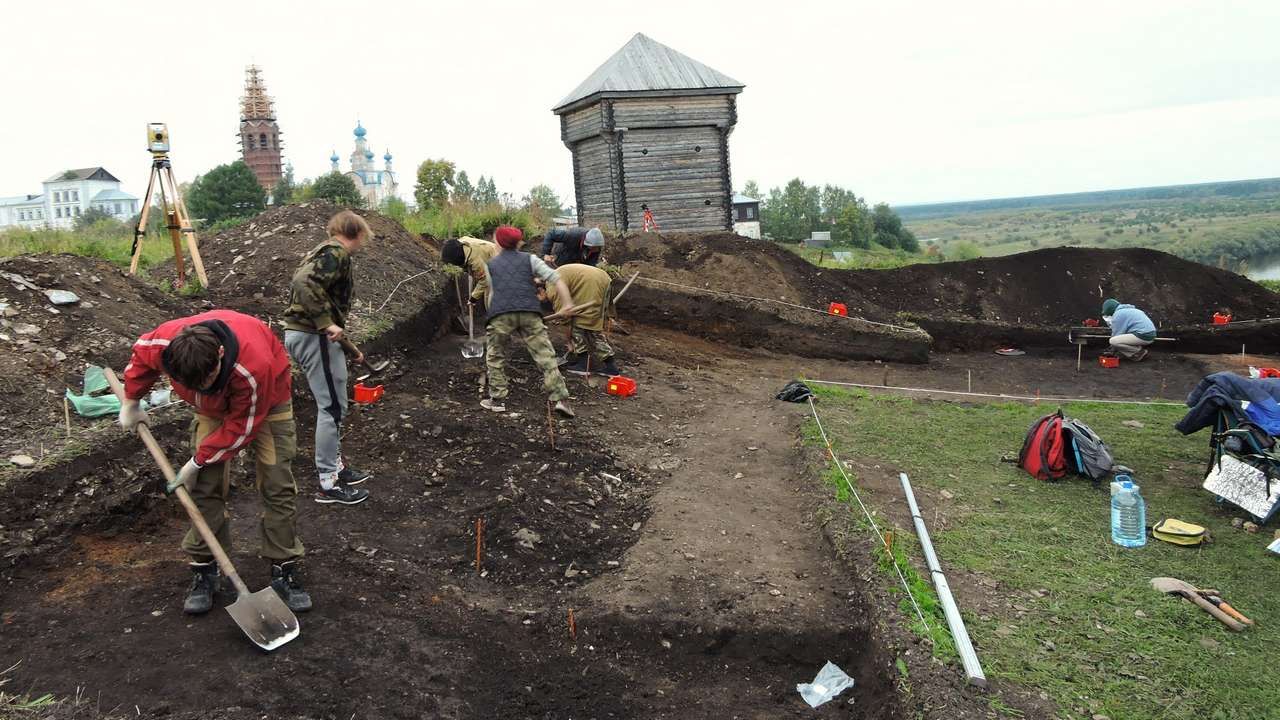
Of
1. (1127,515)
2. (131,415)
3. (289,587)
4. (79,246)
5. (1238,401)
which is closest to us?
(131,415)

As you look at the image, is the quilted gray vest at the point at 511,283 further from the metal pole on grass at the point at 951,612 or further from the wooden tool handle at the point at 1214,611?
the wooden tool handle at the point at 1214,611

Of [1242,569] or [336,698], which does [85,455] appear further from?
[1242,569]

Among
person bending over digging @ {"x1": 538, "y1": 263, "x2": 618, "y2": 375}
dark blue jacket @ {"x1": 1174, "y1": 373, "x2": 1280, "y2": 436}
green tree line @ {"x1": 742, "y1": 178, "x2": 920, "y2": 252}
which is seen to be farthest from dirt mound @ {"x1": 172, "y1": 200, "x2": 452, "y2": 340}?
green tree line @ {"x1": 742, "y1": 178, "x2": 920, "y2": 252}

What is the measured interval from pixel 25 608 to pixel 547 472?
337cm

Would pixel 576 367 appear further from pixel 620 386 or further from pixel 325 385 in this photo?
pixel 325 385

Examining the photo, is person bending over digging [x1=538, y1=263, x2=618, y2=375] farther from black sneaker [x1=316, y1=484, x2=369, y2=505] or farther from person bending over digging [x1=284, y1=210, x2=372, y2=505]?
black sneaker [x1=316, y1=484, x2=369, y2=505]

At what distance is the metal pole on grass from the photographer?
3.92m

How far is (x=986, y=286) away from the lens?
55.3 ft

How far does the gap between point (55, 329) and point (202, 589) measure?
3.57 m

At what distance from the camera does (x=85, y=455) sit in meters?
5.19

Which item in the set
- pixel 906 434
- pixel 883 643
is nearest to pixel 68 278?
pixel 883 643

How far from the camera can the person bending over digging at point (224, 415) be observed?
11.8ft

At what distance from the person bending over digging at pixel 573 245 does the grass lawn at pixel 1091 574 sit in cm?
330

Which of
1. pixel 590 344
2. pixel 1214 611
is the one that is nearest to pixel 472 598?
pixel 1214 611
